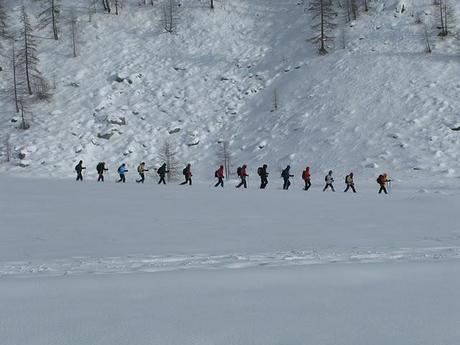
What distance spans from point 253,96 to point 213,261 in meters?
35.6

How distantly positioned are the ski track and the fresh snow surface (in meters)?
0.03

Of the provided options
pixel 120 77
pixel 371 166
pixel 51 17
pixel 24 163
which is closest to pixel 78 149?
pixel 24 163

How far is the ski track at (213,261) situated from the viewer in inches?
254

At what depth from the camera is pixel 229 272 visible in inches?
200

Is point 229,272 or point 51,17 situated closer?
point 229,272

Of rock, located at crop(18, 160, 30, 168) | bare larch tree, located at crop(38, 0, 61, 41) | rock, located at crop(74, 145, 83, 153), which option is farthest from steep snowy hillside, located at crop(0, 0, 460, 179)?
bare larch tree, located at crop(38, 0, 61, 41)

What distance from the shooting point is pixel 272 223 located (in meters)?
11.6

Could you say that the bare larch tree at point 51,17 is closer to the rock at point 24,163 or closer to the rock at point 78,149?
the rock at point 78,149

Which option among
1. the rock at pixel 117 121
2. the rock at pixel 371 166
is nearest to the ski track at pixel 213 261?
the rock at pixel 371 166

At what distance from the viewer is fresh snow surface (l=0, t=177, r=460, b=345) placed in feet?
10.7

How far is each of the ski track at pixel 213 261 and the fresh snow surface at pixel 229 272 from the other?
1.2 inches

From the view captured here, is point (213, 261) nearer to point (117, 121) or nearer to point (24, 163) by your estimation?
point (24, 163)

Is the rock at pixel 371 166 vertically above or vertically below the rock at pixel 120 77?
below

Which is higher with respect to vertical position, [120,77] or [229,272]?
[120,77]
